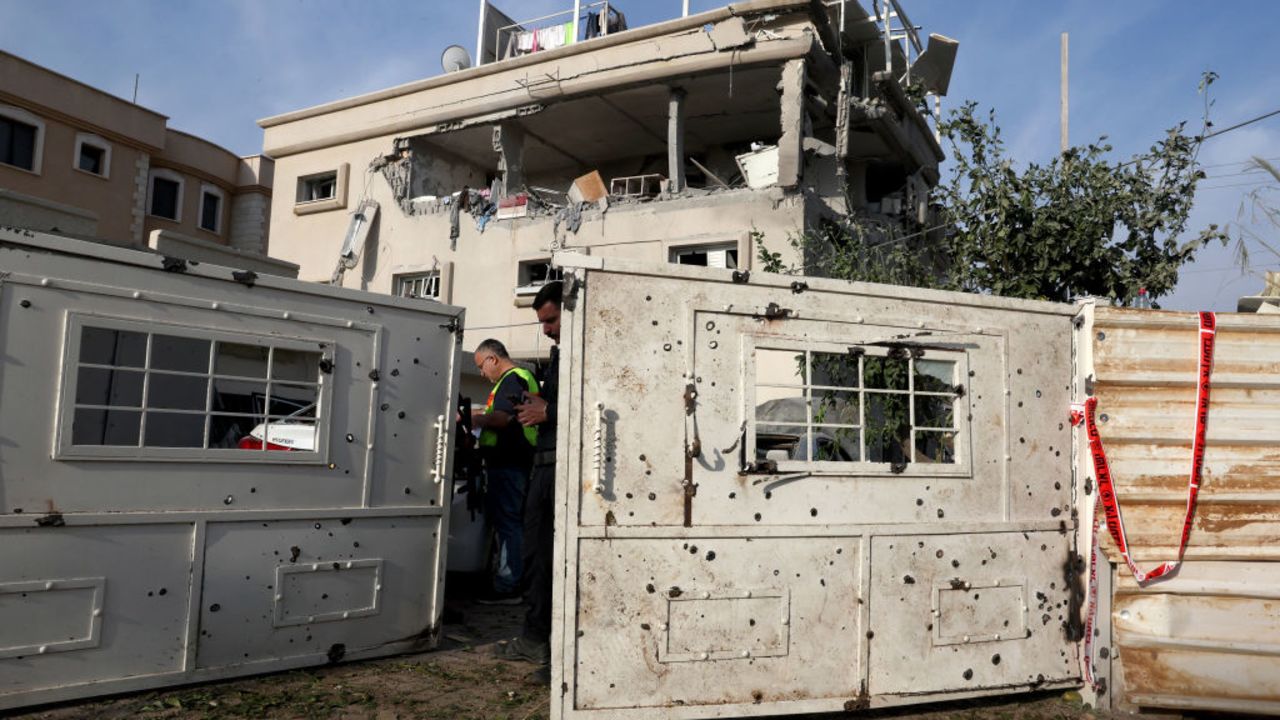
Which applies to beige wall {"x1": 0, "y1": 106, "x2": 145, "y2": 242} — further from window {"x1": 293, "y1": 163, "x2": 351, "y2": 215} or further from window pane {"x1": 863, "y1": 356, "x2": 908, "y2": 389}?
window pane {"x1": 863, "y1": 356, "x2": 908, "y2": 389}

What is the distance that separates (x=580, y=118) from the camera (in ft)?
59.0

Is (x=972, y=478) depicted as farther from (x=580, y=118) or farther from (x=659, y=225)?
(x=580, y=118)

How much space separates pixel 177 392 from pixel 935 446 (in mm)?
4174

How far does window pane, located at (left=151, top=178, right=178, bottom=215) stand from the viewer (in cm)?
2619

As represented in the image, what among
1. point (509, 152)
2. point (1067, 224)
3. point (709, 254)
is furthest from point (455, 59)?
point (1067, 224)

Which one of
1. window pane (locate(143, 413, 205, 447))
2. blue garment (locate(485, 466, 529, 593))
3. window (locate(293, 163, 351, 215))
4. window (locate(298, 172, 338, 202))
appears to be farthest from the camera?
window (locate(298, 172, 338, 202))

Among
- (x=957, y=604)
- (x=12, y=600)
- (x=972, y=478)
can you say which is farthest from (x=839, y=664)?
(x=12, y=600)

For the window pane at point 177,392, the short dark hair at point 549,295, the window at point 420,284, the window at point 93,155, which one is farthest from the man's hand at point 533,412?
the window at point 93,155

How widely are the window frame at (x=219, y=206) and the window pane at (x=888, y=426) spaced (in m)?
27.4

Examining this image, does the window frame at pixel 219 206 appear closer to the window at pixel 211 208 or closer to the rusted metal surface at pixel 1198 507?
the window at pixel 211 208

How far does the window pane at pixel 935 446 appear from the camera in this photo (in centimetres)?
467

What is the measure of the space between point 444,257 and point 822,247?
7.96 meters

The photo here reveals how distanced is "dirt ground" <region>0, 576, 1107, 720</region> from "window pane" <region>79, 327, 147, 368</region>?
1.66 m

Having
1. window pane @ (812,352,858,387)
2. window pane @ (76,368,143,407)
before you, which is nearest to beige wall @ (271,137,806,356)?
window pane @ (812,352,858,387)
